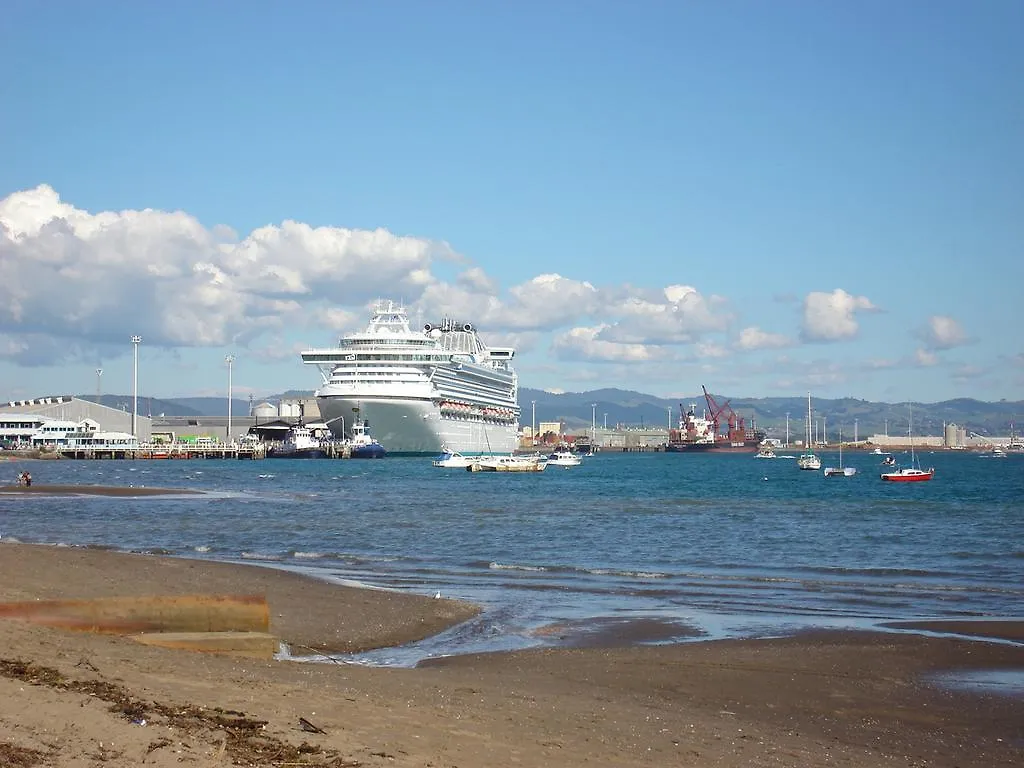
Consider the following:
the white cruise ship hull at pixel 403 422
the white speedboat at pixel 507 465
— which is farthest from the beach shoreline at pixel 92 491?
the white cruise ship hull at pixel 403 422

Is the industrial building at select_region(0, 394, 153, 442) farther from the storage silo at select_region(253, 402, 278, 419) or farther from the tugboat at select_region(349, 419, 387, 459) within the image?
the tugboat at select_region(349, 419, 387, 459)

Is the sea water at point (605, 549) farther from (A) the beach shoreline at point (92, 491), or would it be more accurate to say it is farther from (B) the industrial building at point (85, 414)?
(B) the industrial building at point (85, 414)

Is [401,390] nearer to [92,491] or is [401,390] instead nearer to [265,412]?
[92,491]

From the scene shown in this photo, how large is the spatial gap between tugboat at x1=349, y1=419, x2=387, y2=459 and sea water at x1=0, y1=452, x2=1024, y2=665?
175 feet

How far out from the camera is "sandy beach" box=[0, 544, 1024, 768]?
24.3 ft

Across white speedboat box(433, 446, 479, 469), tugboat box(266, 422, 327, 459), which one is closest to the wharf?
tugboat box(266, 422, 327, 459)

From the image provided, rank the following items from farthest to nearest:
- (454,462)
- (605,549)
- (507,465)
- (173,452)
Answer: (173,452) → (454,462) → (507,465) → (605,549)

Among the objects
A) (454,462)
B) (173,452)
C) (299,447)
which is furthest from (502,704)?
(173,452)

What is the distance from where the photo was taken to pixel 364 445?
115875 mm

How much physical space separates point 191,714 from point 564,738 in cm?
272

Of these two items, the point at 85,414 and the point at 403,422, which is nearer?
the point at 403,422

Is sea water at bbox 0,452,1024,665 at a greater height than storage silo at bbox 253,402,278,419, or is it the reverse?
storage silo at bbox 253,402,278,419

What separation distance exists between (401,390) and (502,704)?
Result: 4033 inches

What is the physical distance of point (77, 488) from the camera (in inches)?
2415
